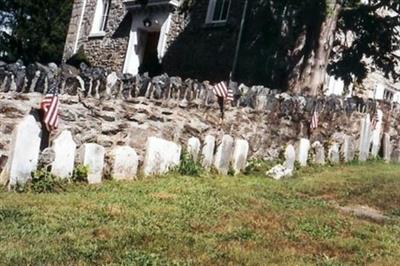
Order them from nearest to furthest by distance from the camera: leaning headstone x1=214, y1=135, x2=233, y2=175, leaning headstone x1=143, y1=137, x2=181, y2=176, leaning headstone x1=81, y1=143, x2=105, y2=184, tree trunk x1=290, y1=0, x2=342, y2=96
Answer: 1. leaning headstone x1=81, y1=143, x2=105, y2=184
2. leaning headstone x1=143, y1=137, x2=181, y2=176
3. leaning headstone x1=214, y1=135, x2=233, y2=175
4. tree trunk x1=290, y1=0, x2=342, y2=96

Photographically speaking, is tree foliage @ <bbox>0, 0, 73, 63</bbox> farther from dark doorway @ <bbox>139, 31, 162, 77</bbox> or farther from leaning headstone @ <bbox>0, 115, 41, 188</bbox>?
leaning headstone @ <bbox>0, 115, 41, 188</bbox>

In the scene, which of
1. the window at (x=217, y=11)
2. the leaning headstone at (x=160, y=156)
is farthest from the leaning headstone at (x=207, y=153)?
the window at (x=217, y=11)

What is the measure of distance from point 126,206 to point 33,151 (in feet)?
5.14

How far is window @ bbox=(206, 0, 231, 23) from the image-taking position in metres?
19.7

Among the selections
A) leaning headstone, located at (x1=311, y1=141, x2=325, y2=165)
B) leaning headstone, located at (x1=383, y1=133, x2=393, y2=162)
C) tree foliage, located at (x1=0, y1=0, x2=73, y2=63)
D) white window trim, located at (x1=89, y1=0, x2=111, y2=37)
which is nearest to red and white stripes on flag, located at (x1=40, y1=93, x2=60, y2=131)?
leaning headstone, located at (x1=311, y1=141, x2=325, y2=165)

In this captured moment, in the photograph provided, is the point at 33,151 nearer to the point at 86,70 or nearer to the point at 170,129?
the point at 86,70

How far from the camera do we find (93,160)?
823 cm

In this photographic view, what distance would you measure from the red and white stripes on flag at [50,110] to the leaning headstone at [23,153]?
7.2 inches

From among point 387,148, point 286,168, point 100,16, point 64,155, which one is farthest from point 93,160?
point 100,16

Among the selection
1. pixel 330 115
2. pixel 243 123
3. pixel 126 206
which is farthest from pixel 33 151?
pixel 330 115

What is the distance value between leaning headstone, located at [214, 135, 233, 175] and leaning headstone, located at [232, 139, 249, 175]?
0.22 metres

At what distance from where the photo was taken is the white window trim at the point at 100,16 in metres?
25.0

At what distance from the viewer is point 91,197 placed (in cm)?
725

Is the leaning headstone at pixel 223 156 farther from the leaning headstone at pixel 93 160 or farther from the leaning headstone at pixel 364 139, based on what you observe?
the leaning headstone at pixel 364 139
